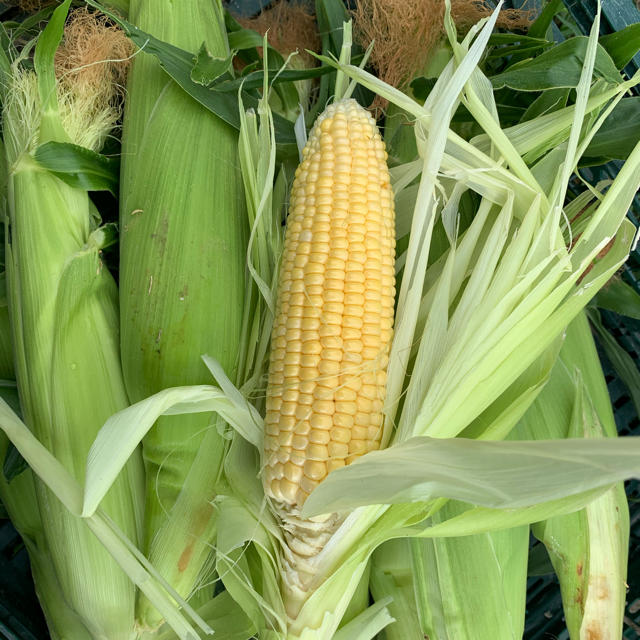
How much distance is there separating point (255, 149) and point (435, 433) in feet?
1.38

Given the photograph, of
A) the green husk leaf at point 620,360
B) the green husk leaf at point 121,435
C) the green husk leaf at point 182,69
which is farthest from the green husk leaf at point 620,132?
the green husk leaf at point 121,435

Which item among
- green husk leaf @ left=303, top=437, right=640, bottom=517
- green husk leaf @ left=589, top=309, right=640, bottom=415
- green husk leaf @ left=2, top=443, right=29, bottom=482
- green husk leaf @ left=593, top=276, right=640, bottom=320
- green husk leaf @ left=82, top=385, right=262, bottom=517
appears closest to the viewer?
green husk leaf @ left=303, top=437, right=640, bottom=517

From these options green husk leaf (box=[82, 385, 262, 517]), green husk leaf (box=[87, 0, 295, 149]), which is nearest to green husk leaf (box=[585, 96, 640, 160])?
green husk leaf (box=[87, 0, 295, 149])

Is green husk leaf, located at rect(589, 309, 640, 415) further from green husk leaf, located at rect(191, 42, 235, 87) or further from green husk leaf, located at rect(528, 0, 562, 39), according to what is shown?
green husk leaf, located at rect(191, 42, 235, 87)

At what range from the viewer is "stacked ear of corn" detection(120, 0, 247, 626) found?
741 millimetres

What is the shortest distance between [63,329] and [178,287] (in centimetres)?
15

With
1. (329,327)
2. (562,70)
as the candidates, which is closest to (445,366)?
(329,327)

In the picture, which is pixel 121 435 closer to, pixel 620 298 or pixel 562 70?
pixel 562 70

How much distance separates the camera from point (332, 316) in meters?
0.66

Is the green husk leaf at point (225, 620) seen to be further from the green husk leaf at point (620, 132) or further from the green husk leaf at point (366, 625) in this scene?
the green husk leaf at point (620, 132)

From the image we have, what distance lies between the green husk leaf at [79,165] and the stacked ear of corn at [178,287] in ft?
0.12

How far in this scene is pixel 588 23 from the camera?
3.07ft

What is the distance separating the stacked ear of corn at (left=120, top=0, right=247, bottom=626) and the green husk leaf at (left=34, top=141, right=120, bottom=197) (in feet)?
0.12

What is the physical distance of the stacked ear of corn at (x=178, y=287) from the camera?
74 cm
